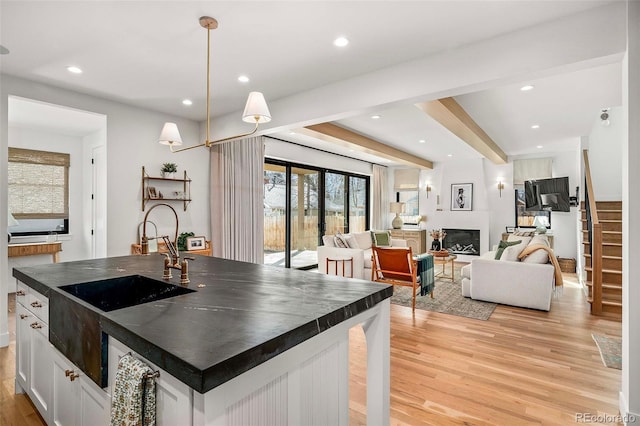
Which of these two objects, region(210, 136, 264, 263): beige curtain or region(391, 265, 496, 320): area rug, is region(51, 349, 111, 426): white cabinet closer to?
region(210, 136, 264, 263): beige curtain

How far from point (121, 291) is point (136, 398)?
1.23 meters

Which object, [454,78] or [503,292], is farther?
[503,292]

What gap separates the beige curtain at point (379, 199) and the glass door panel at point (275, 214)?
329cm

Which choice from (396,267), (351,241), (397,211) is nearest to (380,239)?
(351,241)

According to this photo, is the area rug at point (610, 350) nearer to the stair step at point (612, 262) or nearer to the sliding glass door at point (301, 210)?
the stair step at point (612, 262)

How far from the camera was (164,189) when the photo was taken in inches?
179

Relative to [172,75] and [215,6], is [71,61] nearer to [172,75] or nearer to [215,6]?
[172,75]

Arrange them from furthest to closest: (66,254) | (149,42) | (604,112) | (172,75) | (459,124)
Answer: (66,254)
(604,112)
(459,124)
(172,75)
(149,42)

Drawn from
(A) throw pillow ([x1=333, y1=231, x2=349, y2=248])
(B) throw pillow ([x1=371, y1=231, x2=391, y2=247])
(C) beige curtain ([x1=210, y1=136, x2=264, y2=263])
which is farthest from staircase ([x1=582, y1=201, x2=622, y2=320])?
(C) beige curtain ([x1=210, y1=136, x2=264, y2=263])

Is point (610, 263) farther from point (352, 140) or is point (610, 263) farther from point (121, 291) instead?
point (121, 291)

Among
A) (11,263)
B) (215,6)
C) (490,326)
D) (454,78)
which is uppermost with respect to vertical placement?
(215,6)

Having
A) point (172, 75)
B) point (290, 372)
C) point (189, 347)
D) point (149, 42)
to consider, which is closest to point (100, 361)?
point (189, 347)

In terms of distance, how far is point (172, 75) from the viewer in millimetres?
3260

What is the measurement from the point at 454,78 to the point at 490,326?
2.70 metres
